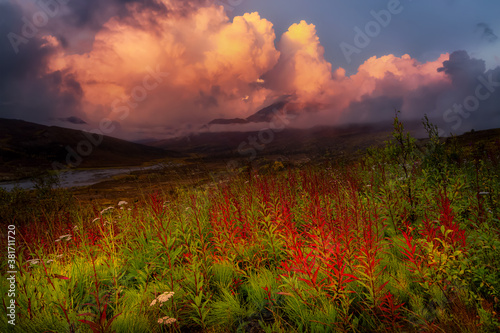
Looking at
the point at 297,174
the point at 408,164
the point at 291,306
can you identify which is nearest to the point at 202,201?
the point at 297,174

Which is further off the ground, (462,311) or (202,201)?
(202,201)

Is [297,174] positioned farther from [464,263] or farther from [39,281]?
[39,281]

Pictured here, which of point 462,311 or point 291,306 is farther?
point 291,306

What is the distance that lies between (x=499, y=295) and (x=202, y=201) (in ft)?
17.5

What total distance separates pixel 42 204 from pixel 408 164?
39.0 feet

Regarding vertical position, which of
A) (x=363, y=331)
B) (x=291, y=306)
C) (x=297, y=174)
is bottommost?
(x=363, y=331)

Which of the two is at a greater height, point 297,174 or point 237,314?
point 297,174

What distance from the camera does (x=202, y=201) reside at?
6.25 meters

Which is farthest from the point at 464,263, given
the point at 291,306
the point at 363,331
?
the point at 291,306

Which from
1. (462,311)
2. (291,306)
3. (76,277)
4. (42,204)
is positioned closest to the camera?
(462,311)

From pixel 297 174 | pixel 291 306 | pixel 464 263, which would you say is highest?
pixel 297 174

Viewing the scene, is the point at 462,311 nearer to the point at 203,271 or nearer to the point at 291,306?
the point at 291,306

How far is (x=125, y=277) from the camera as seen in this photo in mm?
3891

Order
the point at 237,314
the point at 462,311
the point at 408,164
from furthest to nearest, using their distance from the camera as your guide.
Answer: the point at 408,164 < the point at 237,314 < the point at 462,311
